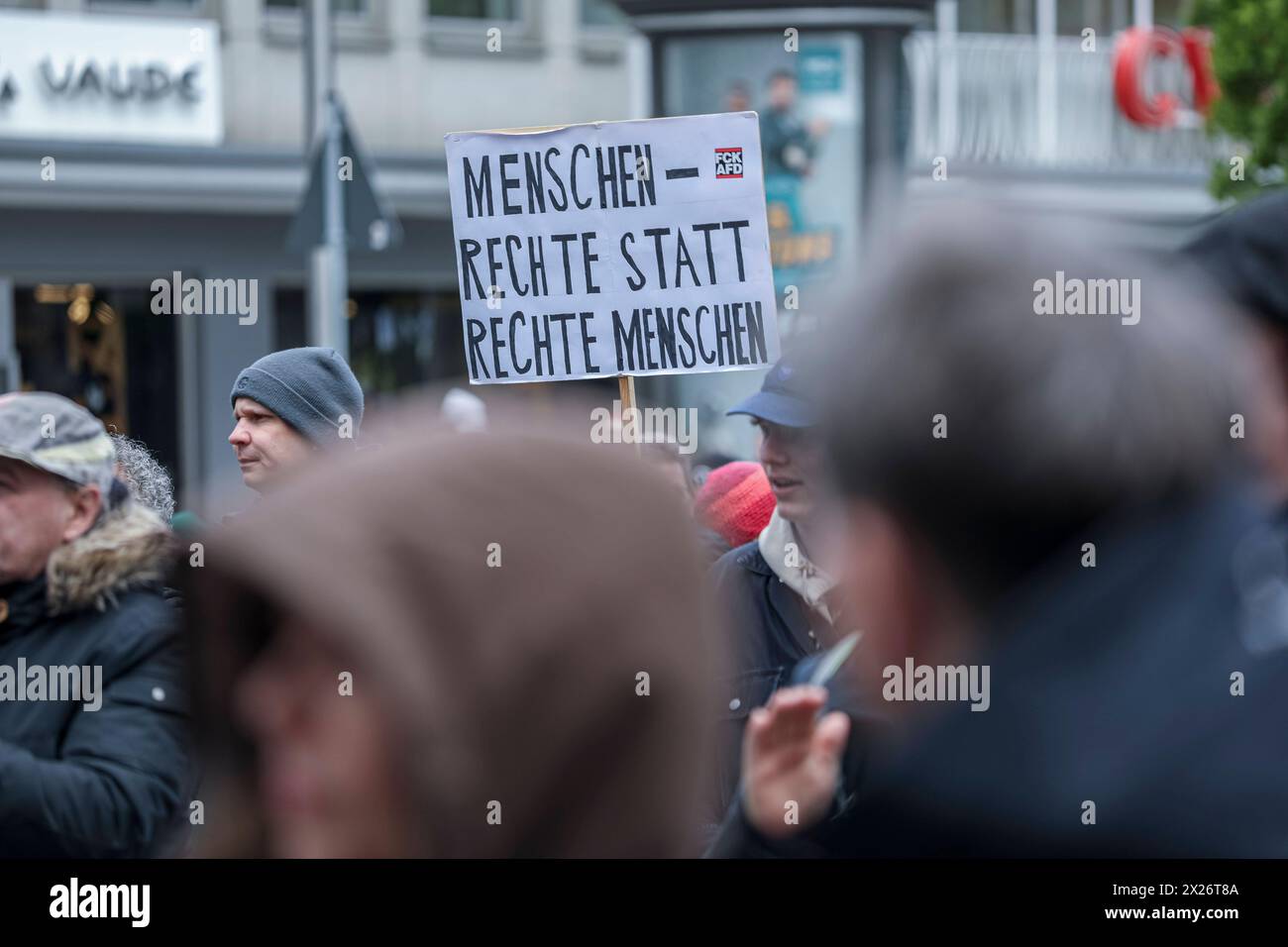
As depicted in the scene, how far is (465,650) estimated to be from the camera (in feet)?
3.72

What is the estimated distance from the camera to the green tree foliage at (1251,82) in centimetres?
1158

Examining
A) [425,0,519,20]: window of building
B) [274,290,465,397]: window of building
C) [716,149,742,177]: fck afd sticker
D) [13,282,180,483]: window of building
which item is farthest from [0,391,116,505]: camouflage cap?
[425,0,519,20]: window of building

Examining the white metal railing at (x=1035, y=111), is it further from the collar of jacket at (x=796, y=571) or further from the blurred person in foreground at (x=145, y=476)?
the collar of jacket at (x=796, y=571)

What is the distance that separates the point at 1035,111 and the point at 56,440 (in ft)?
45.3

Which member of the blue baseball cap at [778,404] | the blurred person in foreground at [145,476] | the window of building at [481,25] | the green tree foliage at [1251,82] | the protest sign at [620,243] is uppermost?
the window of building at [481,25]

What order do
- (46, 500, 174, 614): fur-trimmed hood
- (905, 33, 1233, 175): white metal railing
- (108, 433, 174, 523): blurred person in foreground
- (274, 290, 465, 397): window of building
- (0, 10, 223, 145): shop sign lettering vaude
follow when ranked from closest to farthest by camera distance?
(46, 500, 174, 614): fur-trimmed hood → (108, 433, 174, 523): blurred person in foreground → (0, 10, 223, 145): shop sign lettering vaude → (274, 290, 465, 397): window of building → (905, 33, 1233, 175): white metal railing

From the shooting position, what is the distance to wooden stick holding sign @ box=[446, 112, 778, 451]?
379 cm

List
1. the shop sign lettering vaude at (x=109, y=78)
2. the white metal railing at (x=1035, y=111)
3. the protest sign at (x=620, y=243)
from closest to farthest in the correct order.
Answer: the protest sign at (x=620, y=243), the shop sign lettering vaude at (x=109, y=78), the white metal railing at (x=1035, y=111)

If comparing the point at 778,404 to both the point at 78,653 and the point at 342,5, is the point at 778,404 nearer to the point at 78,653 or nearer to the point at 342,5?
the point at 78,653

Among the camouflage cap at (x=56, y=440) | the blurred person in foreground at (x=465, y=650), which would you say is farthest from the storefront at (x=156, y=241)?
the blurred person in foreground at (x=465, y=650)

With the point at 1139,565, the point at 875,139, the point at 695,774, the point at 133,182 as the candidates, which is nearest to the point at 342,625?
the point at 695,774

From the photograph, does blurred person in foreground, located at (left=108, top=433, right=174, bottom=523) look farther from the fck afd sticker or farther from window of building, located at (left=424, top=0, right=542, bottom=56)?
window of building, located at (left=424, top=0, right=542, bottom=56)

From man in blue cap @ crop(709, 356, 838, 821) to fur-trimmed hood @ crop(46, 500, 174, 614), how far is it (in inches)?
44.8
